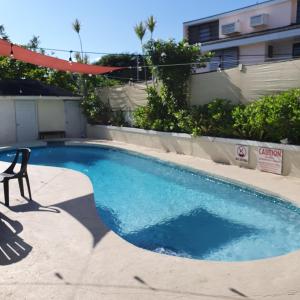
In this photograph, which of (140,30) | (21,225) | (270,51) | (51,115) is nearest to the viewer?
(21,225)

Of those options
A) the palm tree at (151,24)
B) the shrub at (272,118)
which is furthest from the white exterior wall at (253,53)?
the shrub at (272,118)

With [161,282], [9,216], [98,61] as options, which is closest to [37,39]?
[98,61]

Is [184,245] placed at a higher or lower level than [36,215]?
lower

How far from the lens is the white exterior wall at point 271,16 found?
68.0 feet

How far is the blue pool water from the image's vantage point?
5.77m

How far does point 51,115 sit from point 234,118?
11.2 metres

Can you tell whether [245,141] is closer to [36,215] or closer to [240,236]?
[240,236]

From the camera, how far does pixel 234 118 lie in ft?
35.0

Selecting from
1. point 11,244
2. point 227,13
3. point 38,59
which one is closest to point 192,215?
point 11,244

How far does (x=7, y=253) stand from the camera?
468 cm

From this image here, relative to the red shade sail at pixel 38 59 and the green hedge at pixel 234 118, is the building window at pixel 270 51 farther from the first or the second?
the red shade sail at pixel 38 59

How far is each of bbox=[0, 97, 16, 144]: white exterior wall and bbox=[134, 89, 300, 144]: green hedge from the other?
6770mm

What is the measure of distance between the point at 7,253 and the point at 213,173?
20.6 ft

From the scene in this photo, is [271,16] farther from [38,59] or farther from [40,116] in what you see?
[38,59]
